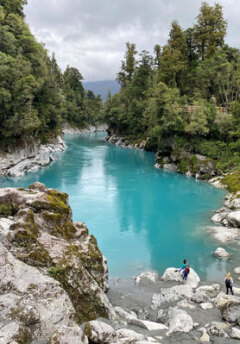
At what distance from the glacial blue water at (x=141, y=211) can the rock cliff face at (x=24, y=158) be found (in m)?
1.84

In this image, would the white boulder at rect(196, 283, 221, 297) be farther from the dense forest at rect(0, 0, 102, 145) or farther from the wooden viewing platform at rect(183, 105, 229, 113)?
the dense forest at rect(0, 0, 102, 145)

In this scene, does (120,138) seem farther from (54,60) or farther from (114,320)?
(114,320)

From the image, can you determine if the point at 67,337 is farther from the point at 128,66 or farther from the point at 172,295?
the point at 128,66

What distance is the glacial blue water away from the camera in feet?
61.9

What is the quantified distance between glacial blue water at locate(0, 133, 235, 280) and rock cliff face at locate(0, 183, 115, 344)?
4.88 meters

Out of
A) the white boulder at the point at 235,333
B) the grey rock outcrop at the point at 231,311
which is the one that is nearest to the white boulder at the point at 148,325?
the white boulder at the point at 235,333

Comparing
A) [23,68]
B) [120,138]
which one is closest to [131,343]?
[23,68]

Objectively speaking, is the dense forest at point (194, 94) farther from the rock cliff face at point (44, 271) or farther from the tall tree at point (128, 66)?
the rock cliff face at point (44, 271)

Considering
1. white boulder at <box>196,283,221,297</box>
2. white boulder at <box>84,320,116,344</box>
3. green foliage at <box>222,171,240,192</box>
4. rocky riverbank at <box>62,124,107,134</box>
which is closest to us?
white boulder at <box>84,320,116,344</box>

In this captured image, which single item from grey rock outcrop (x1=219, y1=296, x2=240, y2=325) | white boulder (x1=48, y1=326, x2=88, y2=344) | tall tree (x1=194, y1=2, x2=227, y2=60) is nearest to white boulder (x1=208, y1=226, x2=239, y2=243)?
grey rock outcrop (x1=219, y1=296, x2=240, y2=325)

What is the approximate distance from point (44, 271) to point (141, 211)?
18152 millimetres

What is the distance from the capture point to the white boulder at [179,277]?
15602 mm

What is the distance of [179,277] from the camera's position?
1592cm

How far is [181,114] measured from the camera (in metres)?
44.4
